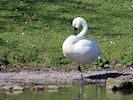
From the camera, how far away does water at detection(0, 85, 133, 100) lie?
1245 cm

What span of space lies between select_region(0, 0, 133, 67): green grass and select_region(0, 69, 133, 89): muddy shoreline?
0.69 metres

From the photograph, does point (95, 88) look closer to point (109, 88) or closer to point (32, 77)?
point (109, 88)

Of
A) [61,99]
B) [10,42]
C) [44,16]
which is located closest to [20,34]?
[10,42]

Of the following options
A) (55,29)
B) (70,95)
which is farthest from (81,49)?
(55,29)

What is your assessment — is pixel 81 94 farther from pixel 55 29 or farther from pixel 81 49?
pixel 55 29

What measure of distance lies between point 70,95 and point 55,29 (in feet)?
24.2

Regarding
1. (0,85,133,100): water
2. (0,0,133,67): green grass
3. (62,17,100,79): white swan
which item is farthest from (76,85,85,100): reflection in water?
(0,0,133,67): green grass

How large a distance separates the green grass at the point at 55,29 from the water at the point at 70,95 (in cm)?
318

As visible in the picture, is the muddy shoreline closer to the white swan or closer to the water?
the white swan

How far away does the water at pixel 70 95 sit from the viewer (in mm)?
12453

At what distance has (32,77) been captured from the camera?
15461 millimetres

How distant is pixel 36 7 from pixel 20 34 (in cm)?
362

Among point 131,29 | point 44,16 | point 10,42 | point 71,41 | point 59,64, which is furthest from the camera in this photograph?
point 44,16

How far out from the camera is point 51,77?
50.5ft
